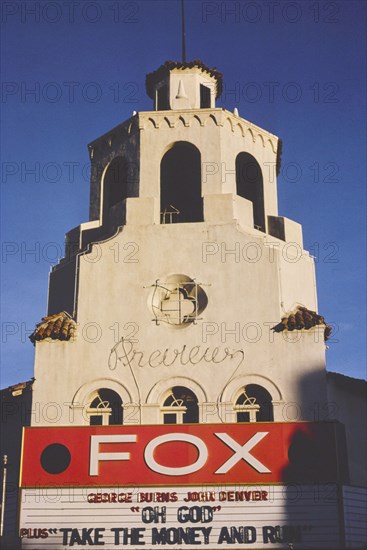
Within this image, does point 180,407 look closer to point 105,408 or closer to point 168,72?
point 105,408

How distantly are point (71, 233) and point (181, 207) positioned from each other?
5454 mm

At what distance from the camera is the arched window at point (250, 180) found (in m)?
36.5

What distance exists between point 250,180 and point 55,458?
16116 mm

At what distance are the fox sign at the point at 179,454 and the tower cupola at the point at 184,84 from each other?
16618 mm

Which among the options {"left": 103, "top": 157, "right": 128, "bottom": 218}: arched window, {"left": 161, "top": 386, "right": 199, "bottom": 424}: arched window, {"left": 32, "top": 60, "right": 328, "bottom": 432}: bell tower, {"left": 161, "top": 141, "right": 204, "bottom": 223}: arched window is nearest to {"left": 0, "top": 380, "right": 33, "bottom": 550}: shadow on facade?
{"left": 32, "top": 60, "right": 328, "bottom": 432}: bell tower

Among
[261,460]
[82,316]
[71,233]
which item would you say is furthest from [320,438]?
[71,233]

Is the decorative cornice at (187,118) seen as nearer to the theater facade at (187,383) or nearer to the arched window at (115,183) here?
the theater facade at (187,383)

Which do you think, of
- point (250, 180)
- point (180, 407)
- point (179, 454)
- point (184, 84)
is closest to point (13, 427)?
point (180, 407)

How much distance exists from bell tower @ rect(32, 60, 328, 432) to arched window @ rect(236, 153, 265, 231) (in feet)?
0.23

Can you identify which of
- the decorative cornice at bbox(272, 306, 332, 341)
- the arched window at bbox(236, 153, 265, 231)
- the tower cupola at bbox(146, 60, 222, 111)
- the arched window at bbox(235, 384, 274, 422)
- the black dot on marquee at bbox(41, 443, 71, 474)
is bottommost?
the black dot on marquee at bbox(41, 443, 71, 474)

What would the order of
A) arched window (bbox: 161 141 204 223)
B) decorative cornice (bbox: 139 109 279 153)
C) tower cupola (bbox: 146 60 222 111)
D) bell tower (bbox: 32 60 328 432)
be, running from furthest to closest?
tower cupola (bbox: 146 60 222 111)
arched window (bbox: 161 141 204 223)
decorative cornice (bbox: 139 109 279 153)
bell tower (bbox: 32 60 328 432)

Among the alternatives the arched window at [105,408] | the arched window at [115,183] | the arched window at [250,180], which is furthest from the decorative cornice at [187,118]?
the arched window at [105,408]

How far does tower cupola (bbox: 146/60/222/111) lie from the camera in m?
38.1

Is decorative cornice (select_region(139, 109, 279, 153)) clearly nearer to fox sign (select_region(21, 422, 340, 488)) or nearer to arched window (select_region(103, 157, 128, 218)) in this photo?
arched window (select_region(103, 157, 128, 218))
